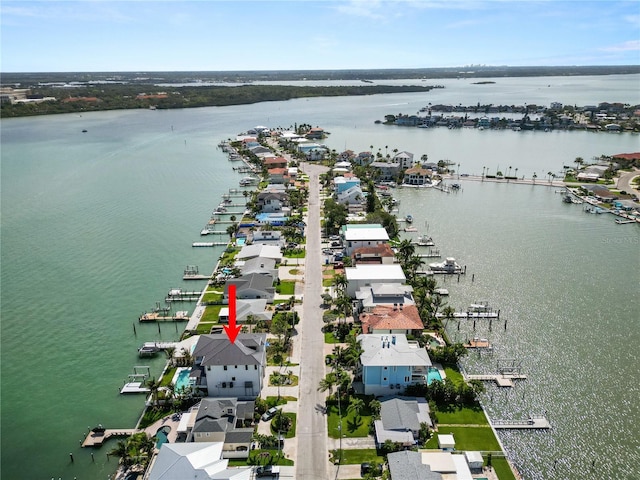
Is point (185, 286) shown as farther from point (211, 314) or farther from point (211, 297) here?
point (211, 314)

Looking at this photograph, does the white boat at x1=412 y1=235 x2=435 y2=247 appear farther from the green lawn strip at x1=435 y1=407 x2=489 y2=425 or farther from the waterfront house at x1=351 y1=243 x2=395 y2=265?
the green lawn strip at x1=435 y1=407 x2=489 y2=425

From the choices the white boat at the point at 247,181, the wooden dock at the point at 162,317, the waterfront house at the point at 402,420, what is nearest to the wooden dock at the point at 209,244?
the wooden dock at the point at 162,317

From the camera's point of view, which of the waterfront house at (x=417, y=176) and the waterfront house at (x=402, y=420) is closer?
the waterfront house at (x=402, y=420)

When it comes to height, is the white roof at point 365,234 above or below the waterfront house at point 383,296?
above

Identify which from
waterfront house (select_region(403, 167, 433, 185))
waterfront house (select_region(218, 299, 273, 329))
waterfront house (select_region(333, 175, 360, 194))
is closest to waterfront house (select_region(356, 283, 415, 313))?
waterfront house (select_region(218, 299, 273, 329))

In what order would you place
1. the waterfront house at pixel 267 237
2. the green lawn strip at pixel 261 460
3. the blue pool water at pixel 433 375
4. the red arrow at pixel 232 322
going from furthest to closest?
1. the waterfront house at pixel 267 237
2. the red arrow at pixel 232 322
3. the blue pool water at pixel 433 375
4. the green lawn strip at pixel 261 460

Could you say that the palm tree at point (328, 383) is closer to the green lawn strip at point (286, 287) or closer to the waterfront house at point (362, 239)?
the green lawn strip at point (286, 287)
